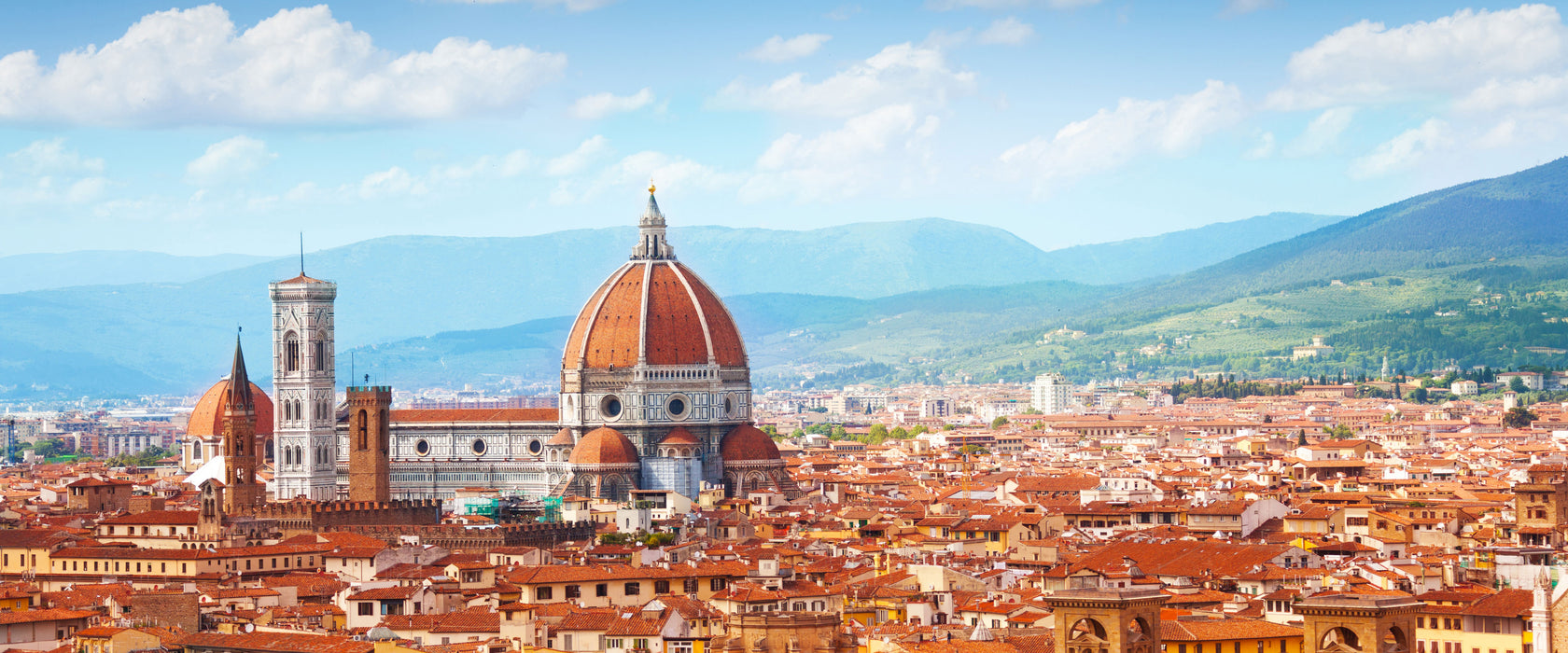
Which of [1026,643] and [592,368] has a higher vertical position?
[592,368]

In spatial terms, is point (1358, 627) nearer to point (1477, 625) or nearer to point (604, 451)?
point (1477, 625)

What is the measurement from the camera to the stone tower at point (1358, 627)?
4138cm

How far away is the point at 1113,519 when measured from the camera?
87562 millimetres

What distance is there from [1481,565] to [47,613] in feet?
104

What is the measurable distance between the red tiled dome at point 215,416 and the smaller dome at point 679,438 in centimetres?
2516

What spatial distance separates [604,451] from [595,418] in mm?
6205

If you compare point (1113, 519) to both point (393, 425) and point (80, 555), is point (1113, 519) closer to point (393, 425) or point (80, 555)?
point (80, 555)

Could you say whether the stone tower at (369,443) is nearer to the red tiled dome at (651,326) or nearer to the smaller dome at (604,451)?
the smaller dome at (604,451)

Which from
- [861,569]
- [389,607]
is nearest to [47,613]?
[389,607]

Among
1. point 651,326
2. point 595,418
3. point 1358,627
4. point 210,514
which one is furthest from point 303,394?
point 1358,627

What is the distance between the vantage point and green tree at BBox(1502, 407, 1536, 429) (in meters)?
180

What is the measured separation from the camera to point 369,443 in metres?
107

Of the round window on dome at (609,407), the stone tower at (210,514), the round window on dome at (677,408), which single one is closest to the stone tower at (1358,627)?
the stone tower at (210,514)

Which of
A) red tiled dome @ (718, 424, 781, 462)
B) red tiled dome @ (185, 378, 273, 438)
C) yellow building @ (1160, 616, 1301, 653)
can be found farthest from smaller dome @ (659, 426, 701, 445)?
yellow building @ (1160, 616, 1301, 653)
